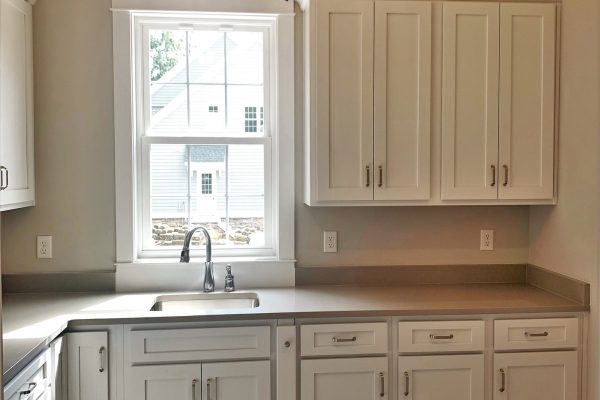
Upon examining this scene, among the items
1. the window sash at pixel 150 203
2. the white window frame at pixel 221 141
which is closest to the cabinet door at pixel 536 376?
the white window frame at pixel 221 141

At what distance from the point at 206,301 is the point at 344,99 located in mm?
1234

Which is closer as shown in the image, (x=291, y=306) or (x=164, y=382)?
(x=164, y=382)

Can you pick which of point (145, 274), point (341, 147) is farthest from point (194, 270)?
point (341, 147)

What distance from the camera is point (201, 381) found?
7.47ft

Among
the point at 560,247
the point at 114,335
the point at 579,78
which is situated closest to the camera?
the point at 114,335

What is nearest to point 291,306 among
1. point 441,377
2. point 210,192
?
point 441,377

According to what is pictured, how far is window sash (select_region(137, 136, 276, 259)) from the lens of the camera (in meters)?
2.83

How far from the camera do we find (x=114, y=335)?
2.24 metres

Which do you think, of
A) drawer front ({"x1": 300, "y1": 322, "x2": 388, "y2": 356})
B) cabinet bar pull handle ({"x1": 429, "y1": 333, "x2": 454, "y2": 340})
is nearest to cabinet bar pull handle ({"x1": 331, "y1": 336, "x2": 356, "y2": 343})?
drawer front ({"x1": 300, "y1": 322, "x2": 388, "y2": 356})

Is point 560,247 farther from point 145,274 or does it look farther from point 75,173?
point 75,173

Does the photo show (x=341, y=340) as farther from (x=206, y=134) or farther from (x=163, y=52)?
(x=163, y=52)

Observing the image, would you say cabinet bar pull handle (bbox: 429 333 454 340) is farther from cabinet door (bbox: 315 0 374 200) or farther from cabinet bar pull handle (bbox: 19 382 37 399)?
cabinet bar pull handle (bbox: 19 382 37 399)

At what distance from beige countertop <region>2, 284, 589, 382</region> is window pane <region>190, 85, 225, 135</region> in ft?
2.98

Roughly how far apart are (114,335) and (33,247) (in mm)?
840
